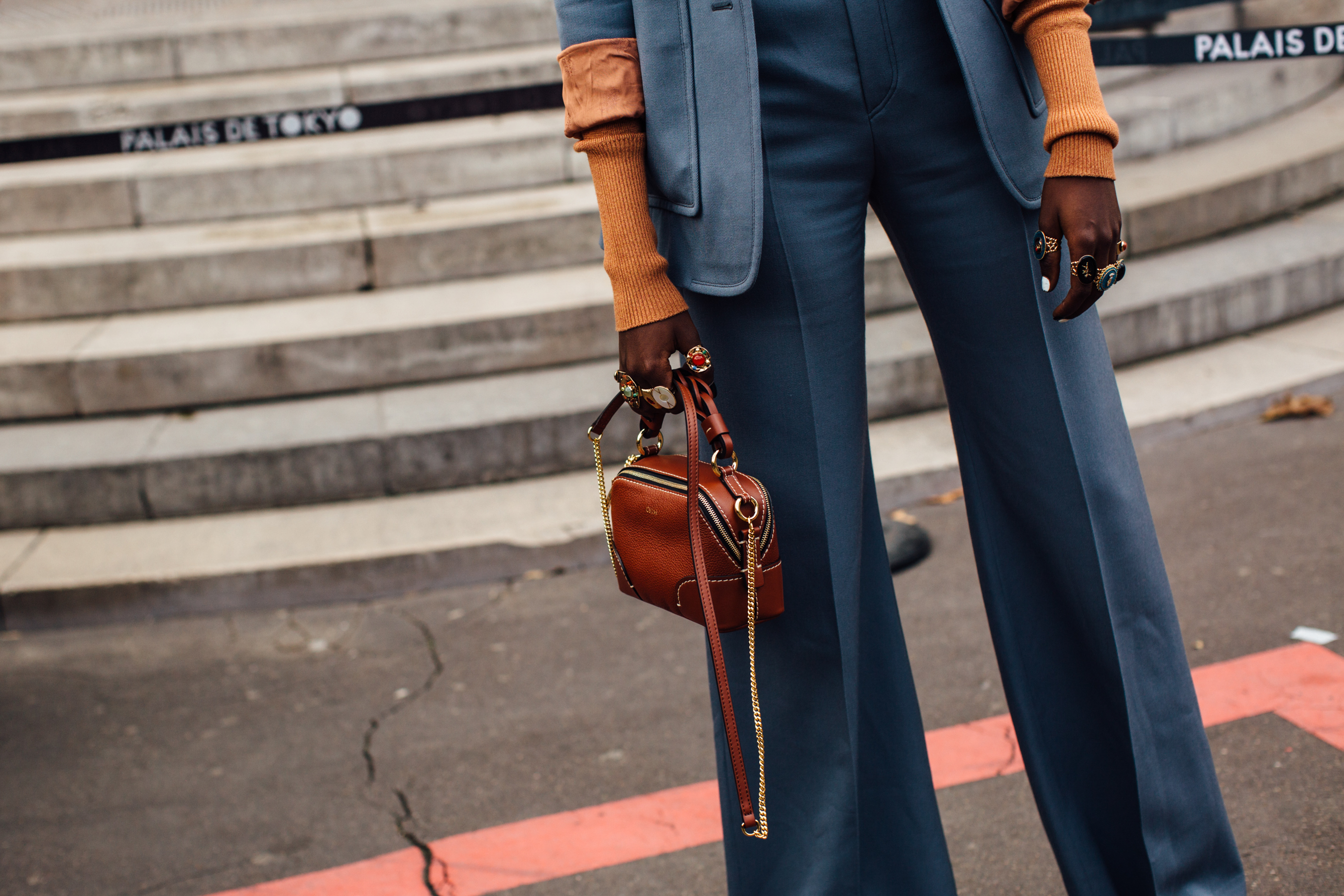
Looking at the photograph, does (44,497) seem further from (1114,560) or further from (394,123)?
(1114,560)

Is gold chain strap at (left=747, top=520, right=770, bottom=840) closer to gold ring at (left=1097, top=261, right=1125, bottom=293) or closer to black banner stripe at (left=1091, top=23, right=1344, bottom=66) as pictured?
gold ring at (left=1097, top=261, right=1125, bottom=293)

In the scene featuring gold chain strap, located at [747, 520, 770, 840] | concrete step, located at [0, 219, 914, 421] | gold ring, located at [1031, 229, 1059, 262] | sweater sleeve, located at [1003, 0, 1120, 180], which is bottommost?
gold chain strap, located at [747, 520, 770, 840]

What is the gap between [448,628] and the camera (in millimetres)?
3506

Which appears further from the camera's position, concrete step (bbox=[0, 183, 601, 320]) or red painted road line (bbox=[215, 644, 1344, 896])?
concrete step (bbox=[0, 183, 601, 320])

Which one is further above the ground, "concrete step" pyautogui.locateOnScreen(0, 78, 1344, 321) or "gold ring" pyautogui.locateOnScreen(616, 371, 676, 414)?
"concrete step" pyautogui.locateOnScreen(0, 78, 1344, 321)

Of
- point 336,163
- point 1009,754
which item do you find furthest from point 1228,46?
point 336,163

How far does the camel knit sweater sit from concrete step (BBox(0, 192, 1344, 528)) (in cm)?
269

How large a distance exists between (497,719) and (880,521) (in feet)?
4.98

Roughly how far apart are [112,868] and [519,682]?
3.38ft

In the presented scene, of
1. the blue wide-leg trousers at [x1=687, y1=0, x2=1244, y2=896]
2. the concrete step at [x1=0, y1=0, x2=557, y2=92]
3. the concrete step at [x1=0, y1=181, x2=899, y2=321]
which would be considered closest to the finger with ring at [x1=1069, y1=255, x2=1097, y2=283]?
the blue wide-leg trousers at [x1=687, y1=0, x2=1244, y2=896]

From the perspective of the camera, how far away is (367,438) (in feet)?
13.5

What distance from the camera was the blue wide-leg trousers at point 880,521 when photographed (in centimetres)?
148

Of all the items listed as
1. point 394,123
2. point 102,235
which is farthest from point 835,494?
point 102,235

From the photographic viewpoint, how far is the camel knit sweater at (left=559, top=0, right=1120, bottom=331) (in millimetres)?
1414
